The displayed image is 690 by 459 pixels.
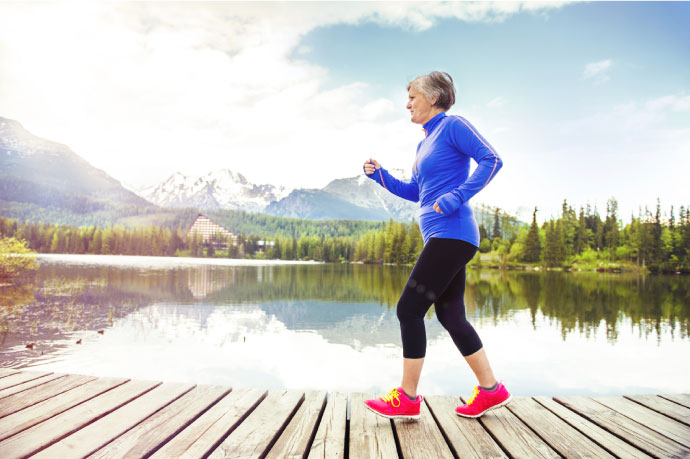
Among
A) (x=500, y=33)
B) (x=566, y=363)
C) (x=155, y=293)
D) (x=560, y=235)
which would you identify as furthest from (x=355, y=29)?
(x=560, y=235)

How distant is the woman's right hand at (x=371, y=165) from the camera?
368cm

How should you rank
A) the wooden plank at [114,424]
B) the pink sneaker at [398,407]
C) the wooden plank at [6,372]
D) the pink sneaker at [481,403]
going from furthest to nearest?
the wooden plank at [6,372] → the pink sneaker at [481,403] → the pink sneaker at [398,407] → the wooden plank at [114,424]

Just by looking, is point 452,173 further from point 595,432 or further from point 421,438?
point 595,432

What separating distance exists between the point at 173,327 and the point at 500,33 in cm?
1587

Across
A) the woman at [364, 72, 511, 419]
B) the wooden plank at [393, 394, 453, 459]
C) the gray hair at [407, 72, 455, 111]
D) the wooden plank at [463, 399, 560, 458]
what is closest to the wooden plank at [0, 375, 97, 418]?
the woman at [364, 72, 511, 419]

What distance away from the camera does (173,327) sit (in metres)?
14.0

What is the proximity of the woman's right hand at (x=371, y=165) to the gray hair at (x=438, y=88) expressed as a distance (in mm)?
707

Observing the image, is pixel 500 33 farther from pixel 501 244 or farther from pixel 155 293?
pixel 501 244

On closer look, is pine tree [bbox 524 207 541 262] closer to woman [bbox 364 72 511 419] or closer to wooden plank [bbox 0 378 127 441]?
woman [bbox 364 72 511 419]

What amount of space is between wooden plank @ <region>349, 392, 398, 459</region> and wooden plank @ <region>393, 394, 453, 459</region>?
0.06 m

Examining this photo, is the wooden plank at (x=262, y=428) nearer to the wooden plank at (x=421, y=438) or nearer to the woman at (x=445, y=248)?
the woman at (x=445, y=248)

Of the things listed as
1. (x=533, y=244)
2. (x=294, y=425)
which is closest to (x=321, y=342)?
(x=294, y=425)

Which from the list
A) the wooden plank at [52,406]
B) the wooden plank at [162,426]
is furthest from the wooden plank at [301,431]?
the wooden plank at [52,406]

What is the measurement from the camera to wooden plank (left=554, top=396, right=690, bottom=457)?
8.44 feet
